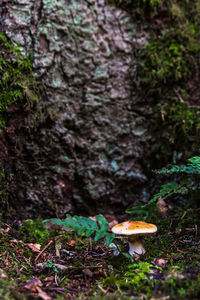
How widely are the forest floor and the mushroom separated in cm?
7

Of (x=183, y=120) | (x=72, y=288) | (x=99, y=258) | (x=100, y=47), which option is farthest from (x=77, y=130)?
(x=72, y=288)

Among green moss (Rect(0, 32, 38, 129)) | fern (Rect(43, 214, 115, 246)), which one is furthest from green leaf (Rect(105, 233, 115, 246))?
green moss (Rect(0, 32, 38, 129))

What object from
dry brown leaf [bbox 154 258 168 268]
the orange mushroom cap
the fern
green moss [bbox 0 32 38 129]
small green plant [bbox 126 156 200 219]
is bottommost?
dry brown leaf [bbox 154 258 168 268]

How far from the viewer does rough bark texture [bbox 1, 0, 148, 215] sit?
2879 mm

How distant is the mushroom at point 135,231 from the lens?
1.79 meters

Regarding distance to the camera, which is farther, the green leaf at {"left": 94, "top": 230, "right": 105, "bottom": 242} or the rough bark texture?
the rough bark texture

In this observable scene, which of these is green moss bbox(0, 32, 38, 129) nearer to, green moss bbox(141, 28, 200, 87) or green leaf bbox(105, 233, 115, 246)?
green moss bbox(141, 28, 200, 87)

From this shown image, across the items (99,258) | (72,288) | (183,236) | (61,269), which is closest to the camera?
Answer: (72,288)

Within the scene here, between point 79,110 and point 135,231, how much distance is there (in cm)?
174

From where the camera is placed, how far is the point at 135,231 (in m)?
1.78

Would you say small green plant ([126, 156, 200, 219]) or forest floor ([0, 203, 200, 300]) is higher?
small green plant ([126, 156, 200, 219])

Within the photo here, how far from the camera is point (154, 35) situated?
10.7 feet

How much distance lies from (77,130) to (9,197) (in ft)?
3.66

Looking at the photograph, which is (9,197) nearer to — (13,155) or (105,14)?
(13,155)
